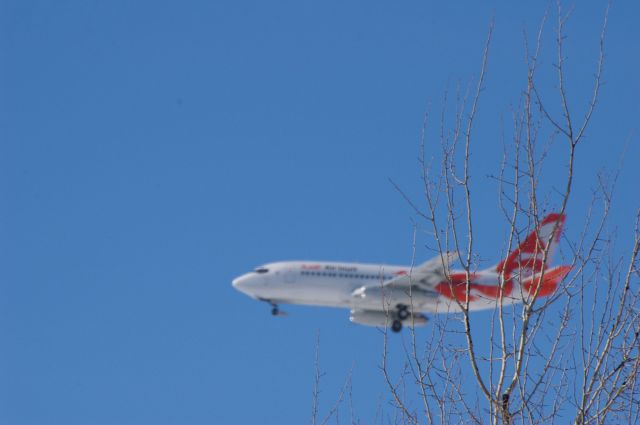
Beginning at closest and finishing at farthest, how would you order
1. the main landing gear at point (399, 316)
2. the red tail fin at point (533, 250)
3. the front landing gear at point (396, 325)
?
the red tail fin at point (533, 250), the main landing gear at point (399, 316), the front landing gear at point (396, 325)

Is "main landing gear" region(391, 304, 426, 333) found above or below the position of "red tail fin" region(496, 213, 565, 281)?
above

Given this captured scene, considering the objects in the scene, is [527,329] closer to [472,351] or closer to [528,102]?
[472,351]

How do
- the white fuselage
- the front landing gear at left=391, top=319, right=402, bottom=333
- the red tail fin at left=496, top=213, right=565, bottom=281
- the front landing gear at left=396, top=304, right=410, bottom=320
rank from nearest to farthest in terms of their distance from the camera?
the red tail fin at left=496, top=213, right=565, bottom=281 < the front landing gear at left=396, top=304, right=410, bottom=320 < the front landing gear at left=391, top=319, right=402, bottom=333 < the white fuselage

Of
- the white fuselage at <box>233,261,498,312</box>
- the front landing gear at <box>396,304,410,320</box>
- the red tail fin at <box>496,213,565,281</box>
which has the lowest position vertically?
the red tail fin at <box>496,213,565,281</box>

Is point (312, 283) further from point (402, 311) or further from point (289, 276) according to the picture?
point (402, 311)

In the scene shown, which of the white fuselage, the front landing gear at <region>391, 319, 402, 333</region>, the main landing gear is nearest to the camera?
the main landing gear

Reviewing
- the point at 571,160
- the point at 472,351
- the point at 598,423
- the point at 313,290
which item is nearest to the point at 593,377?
the point at 598,423

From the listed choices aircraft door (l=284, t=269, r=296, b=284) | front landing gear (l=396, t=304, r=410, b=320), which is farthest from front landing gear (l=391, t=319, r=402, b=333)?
aircraft door (l=284, t=269, r=296, b=284)

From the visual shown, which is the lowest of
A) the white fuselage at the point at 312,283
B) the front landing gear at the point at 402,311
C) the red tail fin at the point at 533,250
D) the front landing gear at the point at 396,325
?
the red tail fin at the point at 533,250

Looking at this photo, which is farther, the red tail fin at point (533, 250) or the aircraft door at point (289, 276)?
the aircraft door at point (289, 276)

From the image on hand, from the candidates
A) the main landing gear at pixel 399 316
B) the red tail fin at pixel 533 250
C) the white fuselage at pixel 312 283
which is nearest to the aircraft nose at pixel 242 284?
the white fuselage at pixel 312 283

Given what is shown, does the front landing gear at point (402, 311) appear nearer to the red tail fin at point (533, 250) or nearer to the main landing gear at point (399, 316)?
the main landing gear at point (399, 316)

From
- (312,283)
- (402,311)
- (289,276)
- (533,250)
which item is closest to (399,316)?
(402,311)

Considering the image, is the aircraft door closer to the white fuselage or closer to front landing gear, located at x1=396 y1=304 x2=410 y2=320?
the white fuselage
